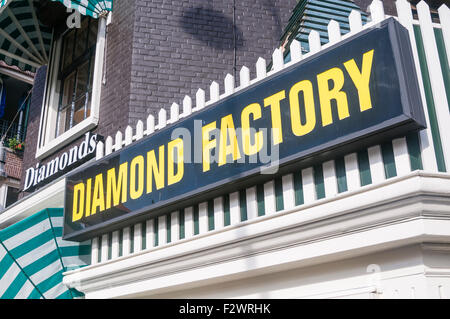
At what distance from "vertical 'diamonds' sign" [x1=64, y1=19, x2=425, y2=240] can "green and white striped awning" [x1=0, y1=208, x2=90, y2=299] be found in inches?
12.5

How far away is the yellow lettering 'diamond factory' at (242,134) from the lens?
3.86 metres

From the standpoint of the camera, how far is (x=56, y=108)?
8797mm

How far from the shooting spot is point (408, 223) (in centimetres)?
330

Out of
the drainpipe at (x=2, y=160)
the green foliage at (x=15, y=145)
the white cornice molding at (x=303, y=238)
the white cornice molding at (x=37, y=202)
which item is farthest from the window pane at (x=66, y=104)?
the green foliage at (x=15, y=145)

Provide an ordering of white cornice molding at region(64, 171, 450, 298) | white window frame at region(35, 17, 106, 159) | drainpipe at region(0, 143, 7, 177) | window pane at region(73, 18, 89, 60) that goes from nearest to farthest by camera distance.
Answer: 1. white cornice molding at region(64, 171, 450, 298)
2. white window frame at region(35, 17, 106, 159)
3. window pane at region(73, 18, 89, 60)
4. drainpipe at region(0, 143, 7, 177)

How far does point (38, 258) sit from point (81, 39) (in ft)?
14.0

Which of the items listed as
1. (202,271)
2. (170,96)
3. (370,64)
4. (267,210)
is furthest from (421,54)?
(170,96)

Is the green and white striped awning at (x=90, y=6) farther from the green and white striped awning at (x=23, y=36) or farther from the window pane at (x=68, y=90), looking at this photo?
the window pane at (x=68, y=90)

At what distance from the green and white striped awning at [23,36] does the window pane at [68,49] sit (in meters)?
0.40

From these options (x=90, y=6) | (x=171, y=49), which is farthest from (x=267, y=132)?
(x=90, y=6)

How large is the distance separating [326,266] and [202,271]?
3.81 ft

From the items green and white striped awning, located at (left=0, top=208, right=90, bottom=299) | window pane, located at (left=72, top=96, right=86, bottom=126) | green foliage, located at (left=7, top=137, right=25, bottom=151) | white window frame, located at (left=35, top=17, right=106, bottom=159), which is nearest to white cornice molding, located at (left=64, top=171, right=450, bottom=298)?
green and white striped awning, located at (left=0, top=208, right=90, bottom=299)

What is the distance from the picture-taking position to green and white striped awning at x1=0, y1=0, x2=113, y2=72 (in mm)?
8758

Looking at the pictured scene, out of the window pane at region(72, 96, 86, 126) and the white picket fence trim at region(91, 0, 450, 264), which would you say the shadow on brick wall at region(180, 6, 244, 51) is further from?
the white picket fence trim at region(91, 0, 450, 264)
